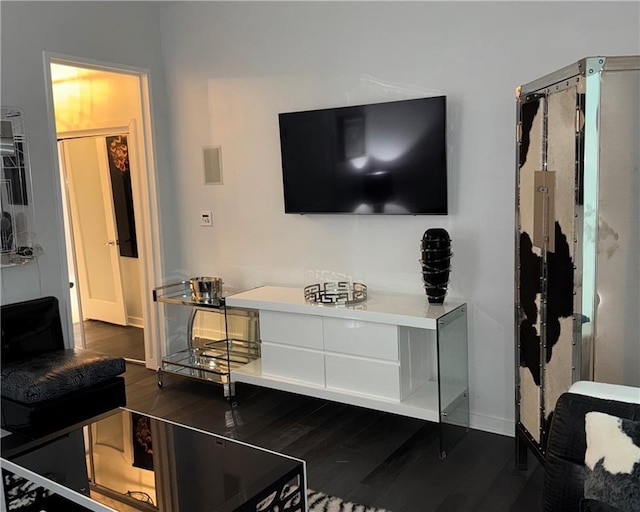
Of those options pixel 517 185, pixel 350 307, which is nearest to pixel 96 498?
pixel 350 307

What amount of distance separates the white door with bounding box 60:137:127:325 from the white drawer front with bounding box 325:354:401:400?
2.98 meters

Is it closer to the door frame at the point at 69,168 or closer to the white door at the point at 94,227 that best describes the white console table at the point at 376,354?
the door frame at the point at 69,168

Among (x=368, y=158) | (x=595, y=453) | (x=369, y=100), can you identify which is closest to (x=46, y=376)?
(x=368, y=158)

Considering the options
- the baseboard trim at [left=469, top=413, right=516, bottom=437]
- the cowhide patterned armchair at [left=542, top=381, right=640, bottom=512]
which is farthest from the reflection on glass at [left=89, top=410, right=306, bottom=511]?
the baseboard trim at [left=469, top=413, right=516, bottom=437]

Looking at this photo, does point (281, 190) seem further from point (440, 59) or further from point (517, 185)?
point (517, 185)

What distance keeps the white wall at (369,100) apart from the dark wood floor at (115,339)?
3.37 ft

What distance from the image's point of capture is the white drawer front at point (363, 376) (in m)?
3.23

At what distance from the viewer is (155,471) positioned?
7.88ft

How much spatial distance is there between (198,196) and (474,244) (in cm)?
Result: 216

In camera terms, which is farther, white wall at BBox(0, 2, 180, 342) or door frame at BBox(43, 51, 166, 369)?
door frame at BBox(43, 51, 166, 369)

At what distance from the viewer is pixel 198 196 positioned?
177 inches

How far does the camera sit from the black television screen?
130 inches

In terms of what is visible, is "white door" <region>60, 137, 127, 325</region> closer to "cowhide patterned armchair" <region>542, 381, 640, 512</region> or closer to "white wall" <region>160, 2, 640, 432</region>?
"white wall" <region>160, 2, 640, 432</region>

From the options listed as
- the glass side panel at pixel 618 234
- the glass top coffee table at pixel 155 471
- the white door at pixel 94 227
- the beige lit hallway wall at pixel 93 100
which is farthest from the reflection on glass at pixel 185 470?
the white door at pixel 94 227
